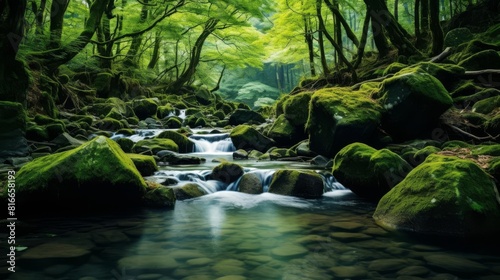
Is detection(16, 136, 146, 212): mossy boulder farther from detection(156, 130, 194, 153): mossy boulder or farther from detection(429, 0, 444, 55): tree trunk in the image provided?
detection(429, 0, 444, 55): tree trunk

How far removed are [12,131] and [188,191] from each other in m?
4.53

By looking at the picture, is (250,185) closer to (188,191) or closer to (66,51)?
(188,191)

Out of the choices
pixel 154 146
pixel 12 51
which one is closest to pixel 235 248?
pixel 154 146

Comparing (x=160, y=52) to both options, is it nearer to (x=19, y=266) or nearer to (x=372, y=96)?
(x=372, y=96)

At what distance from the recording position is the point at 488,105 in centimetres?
766

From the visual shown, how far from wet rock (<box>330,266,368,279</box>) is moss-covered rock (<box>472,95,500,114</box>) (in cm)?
631

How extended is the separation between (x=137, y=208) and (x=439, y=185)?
3912mm

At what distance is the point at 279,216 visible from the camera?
5031mm

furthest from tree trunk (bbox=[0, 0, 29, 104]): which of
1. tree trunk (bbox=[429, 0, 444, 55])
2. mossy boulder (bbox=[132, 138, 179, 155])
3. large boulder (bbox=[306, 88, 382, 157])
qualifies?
tree trunk (bbox=[429, 0, 444, 55])

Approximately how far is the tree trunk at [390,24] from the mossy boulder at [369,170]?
6.58 m

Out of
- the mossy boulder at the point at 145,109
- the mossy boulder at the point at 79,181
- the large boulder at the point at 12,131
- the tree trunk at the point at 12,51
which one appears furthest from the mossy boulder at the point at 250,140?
the mossy boulder at the point at 145,109

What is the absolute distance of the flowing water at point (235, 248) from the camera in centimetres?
304

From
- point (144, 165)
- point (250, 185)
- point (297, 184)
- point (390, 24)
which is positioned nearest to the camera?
point (297, 184)

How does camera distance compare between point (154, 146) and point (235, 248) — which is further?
point (154, 146)
